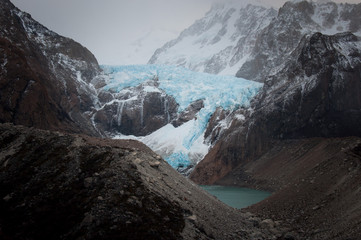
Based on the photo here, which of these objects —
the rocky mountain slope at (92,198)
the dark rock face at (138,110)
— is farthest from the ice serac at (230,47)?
the rocky mountain slope at (92,198)

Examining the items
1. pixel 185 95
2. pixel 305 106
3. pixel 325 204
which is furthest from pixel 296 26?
pixel 325 204

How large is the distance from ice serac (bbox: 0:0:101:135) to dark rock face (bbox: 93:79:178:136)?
6.72 m

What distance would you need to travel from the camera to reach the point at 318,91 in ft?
176

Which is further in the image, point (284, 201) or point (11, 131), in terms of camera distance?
point (284, 201)

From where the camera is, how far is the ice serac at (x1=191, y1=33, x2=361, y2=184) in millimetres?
50956

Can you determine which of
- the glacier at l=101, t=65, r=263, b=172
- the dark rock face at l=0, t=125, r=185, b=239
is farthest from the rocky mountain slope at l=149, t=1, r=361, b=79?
the dark rock face at l=0, t=125, r=185, b=239

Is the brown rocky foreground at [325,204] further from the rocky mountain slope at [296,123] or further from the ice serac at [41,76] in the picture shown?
the ice serac at [41,76]

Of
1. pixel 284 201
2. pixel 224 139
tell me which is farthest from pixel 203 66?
pixel 284 201

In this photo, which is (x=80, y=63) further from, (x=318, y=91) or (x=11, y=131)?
(x=11, y=131)

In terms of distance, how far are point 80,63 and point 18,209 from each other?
324 feet

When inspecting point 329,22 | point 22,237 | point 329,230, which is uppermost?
point 329,22

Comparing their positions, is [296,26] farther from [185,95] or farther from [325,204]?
[325,204]

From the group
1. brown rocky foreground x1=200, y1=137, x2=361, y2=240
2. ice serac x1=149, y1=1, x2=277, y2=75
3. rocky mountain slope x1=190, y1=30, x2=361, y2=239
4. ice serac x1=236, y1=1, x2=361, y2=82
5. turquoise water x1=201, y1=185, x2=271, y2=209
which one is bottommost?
turquoise water x1=201, y1=185, x2=271, y2=209

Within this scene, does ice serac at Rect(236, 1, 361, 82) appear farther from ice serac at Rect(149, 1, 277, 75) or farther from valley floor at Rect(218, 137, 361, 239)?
valley floor at Rect(218, 137, 361, 239)
